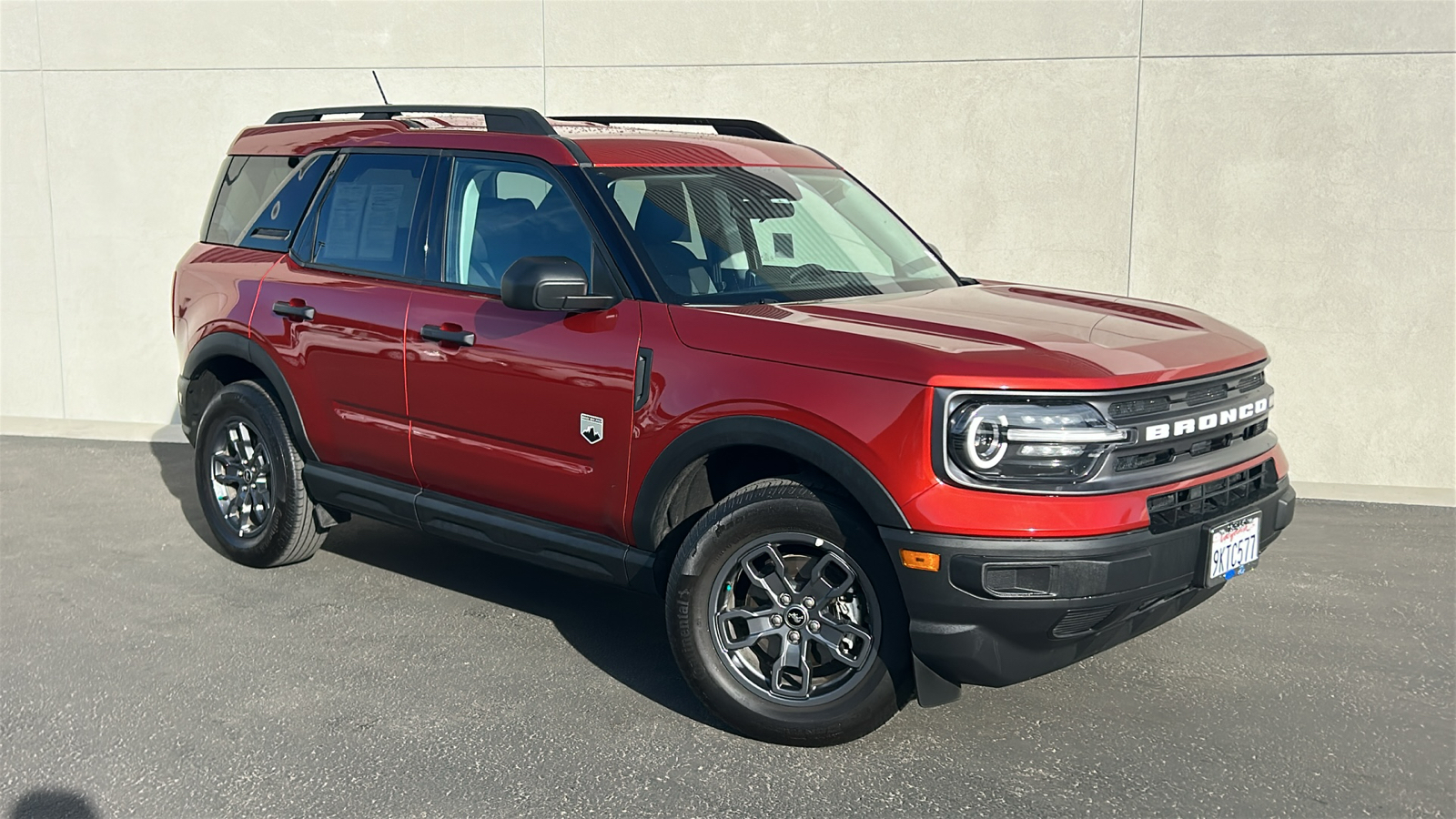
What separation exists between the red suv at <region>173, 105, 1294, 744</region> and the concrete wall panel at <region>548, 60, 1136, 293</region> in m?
2.75

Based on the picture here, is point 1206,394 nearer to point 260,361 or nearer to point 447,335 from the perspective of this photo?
point 447,335

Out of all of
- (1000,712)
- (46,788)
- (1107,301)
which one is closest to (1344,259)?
(1107,301)

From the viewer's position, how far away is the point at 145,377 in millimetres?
9977

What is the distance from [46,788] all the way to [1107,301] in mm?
3847

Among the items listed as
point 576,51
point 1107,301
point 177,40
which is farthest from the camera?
point 177,40

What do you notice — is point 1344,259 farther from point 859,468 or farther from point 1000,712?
point 859,468

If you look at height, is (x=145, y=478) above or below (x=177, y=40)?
below

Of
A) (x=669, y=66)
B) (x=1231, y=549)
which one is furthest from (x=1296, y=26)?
(x=1231, y=549)

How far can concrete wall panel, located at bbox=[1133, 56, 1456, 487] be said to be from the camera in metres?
7.74

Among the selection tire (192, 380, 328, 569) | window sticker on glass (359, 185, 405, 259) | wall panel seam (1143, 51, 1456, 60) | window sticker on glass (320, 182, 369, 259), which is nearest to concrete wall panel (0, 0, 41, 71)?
tire (192, 380, 328, 569)

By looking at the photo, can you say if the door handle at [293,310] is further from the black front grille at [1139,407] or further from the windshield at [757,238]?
the black front grille at [1139,407]

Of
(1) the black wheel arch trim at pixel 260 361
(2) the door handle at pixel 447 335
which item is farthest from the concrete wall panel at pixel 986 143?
(2) the door handle at pixel 447 335

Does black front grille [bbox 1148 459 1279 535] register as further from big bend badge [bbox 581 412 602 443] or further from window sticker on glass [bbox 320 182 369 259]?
window sticker on glass [bbox 320 182 369 259]

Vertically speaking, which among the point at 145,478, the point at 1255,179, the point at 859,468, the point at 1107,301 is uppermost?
the point at 1255,179
